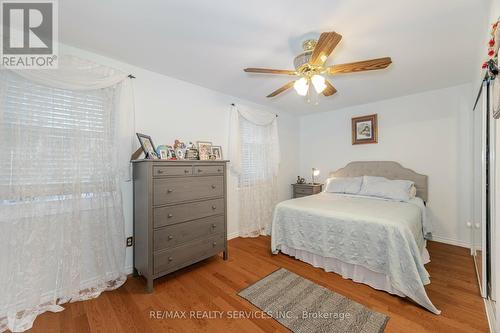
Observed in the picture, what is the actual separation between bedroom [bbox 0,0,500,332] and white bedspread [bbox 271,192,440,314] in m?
0.02

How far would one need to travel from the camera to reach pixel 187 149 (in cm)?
255

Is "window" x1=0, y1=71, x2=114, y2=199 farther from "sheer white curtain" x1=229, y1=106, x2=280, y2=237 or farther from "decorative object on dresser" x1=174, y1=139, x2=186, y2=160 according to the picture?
"sheer white curtain" x1=229, y1=106, x2=280, y2=237

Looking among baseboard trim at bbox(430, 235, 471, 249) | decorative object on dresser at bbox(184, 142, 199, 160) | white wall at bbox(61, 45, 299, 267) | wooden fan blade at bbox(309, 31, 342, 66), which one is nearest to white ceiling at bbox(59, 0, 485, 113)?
white wall at bbox(61, 45, 299, 267)

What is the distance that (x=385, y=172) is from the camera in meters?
3.56

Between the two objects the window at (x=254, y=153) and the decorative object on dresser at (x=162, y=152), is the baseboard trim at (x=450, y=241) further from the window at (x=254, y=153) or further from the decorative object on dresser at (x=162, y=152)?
the decorative object on dresser at (x=162, y=152)

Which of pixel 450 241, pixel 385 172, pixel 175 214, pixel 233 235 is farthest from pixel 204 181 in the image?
pixel 450 241

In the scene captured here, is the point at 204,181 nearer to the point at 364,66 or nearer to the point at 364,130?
the point at 364,66

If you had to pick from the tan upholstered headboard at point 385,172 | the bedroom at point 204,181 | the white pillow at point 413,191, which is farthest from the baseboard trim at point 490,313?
the tan upholstered headboard at point 385,172

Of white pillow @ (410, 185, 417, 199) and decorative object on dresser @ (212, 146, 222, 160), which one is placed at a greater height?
decorative object on dresser @ (212, 146, 222, 160)

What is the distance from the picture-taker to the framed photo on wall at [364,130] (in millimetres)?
3699

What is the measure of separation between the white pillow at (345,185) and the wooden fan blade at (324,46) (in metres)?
2.36

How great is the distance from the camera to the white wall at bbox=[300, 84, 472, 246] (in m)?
2.95

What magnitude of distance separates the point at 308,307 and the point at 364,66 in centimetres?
209

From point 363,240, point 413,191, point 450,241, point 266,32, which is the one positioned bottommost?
point 450,241
